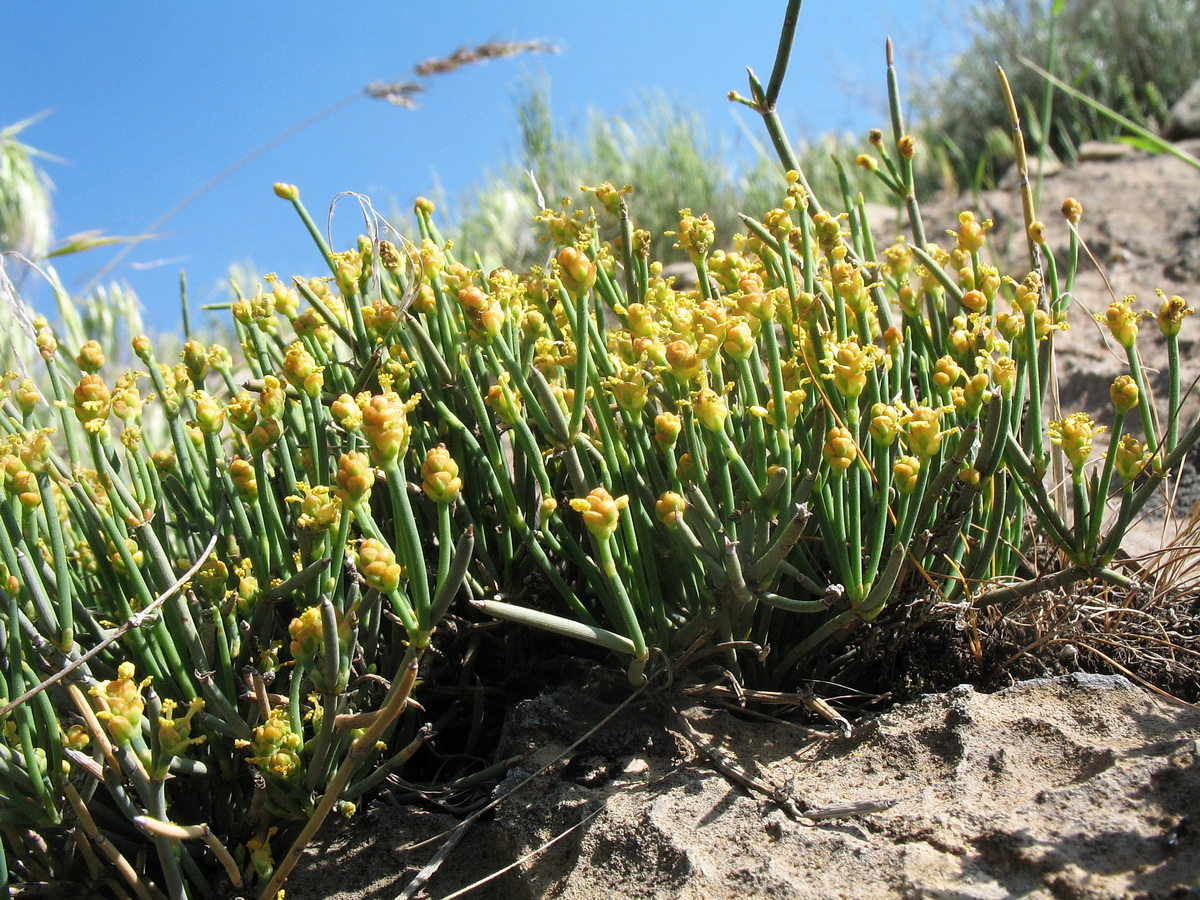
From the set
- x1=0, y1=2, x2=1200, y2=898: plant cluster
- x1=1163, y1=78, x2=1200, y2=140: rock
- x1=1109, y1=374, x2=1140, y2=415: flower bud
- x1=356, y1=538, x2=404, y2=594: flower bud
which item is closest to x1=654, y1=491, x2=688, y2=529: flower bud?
x1=0, y1=2, x2=1200, y2=898: plant cluster

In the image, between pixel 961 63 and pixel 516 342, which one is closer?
pixel 516 342

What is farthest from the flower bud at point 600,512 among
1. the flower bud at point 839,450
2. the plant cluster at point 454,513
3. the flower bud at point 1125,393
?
the flower bud at point 1125,393

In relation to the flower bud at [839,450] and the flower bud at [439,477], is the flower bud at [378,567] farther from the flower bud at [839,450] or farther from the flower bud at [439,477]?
the flower bud at [839,450]

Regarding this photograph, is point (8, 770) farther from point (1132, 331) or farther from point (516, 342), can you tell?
point (1132, 331)

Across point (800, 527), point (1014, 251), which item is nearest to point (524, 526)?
point (800, 527)

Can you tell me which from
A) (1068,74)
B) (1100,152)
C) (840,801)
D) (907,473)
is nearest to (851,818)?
(840,801)

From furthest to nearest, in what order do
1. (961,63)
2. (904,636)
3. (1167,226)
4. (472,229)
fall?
(961,63) < (472,229) < (1167,226) < (904,636)

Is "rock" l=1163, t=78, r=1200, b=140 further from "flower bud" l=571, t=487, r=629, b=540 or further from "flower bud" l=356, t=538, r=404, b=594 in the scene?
"flower bud" l=356, t=538, r=404, b=594

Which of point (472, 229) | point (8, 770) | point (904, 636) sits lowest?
point (904, 636)

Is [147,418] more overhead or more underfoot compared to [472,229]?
more underfoot

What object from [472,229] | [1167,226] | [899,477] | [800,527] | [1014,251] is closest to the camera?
[800,527]
